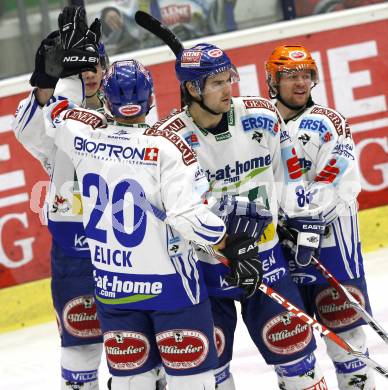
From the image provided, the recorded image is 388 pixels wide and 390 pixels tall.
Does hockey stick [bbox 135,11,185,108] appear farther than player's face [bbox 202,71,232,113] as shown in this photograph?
Yes

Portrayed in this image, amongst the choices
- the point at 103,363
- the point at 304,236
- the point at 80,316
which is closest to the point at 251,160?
the point at 304,236

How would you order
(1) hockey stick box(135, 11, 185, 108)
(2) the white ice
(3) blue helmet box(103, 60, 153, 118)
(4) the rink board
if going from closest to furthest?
(3) blue helmet box(103, 60, 153, 118) < (1) hockey stick box(135, 11, 185, 108) < (2) the white ice < (4) the rink board

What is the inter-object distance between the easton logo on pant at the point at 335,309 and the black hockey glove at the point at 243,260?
621 millimetres

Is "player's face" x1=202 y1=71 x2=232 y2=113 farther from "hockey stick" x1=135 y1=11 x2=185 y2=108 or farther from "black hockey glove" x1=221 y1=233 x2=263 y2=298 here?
"hockey stick" x1=135 y1=11 x2=185 y2=108

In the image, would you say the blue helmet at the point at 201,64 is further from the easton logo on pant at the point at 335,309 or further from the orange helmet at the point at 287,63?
the easton logo on pant at the point at 335,309

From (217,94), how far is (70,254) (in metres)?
0.92

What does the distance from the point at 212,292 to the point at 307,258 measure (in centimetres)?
Result: 37

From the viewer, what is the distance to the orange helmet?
4.21 meters

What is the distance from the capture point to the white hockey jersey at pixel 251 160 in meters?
3.81

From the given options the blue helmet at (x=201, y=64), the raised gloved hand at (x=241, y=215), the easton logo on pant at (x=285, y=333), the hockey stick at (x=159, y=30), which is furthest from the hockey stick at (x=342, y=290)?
the hockey stick at (x=159, y=30)

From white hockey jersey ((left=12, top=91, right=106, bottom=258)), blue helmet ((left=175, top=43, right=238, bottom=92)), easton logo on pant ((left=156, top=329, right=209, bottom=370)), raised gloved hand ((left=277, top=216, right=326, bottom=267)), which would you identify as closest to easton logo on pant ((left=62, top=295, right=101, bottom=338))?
white hockey jersey ((left=12, top=91, right=106, bottom=258))

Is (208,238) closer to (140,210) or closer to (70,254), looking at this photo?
(140,210)

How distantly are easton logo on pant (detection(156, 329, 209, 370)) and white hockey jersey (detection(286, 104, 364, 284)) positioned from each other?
68 cm

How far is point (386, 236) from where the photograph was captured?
6.84 meters
